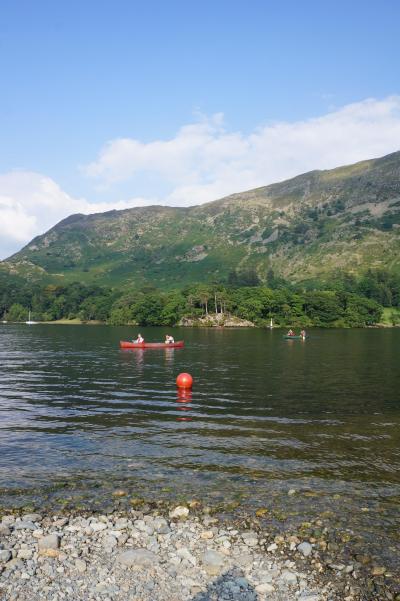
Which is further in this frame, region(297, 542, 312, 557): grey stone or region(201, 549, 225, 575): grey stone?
region(297, 542, 312, 557): grey stone

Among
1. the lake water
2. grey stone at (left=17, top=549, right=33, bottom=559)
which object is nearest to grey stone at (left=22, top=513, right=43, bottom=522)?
the lake water

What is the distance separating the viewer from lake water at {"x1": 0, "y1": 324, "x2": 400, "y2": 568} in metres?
19.4

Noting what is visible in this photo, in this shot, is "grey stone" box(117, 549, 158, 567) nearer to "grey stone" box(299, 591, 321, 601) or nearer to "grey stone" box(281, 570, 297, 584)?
"grey stone" box(281, 570, 297, 584)

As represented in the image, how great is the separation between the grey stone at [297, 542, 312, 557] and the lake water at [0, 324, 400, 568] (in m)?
1.66

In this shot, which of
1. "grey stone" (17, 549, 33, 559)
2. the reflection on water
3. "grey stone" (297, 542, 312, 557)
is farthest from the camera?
the reflection on water

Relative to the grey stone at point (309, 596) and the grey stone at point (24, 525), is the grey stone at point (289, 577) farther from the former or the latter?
the grey stone at point (24, 525)

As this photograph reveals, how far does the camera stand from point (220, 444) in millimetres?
28391

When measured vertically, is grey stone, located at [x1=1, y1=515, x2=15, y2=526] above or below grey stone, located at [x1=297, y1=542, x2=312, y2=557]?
above

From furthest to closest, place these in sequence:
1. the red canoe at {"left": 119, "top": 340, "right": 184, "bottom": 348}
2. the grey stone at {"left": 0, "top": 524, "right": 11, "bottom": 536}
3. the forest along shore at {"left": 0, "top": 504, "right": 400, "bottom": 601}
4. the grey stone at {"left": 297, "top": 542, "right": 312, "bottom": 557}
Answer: the red canoe at {"left": 119, "top": 340, "right": 184, "bottom": 348} < the grey stone at {"left": 0, "top": 524, "right": 11, "bottom": 536} < the grey stone at {"left": 297, "top": 542, "right": 312, "bottom": 557} < the forest along shore at {"left": 0, "top": 504, "right": 400, "bottom": 601}

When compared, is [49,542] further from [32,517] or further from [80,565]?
[32,517]

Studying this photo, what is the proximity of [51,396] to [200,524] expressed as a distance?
3262 centimetres

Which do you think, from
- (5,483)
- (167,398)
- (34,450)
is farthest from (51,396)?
(5,483)

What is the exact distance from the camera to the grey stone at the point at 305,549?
14891mm

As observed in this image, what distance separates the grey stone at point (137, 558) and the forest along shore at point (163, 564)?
0.10 ft
